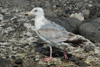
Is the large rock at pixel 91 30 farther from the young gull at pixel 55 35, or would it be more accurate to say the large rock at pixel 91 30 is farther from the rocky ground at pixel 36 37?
the young gull at pixel 55 35

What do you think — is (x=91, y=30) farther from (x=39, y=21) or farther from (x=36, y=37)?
(x=39, y=21)

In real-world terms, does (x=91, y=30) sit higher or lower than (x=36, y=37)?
higher

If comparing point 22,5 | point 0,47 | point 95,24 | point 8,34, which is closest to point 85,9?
point 95,24

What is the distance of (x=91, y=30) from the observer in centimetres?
908

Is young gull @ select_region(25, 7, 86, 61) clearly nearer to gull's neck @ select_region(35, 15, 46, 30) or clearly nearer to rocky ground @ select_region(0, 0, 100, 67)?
gull's neck @ select_region(35, 15, 46, 30)

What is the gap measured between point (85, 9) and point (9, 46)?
5797mm

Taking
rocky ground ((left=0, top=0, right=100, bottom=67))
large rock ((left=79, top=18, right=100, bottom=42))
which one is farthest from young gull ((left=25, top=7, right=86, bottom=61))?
large rock ((left=79, top=18, right=100, bottom=42))

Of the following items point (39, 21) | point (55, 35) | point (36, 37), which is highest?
point (39, 21)

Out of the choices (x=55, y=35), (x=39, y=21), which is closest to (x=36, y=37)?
(x=39, y=21)

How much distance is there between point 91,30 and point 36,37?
2.59 m

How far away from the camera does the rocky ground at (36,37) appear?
7.54 meters

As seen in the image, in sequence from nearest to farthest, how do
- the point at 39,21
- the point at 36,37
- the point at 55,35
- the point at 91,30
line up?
the point at 55,35 → the point at 39,21 → the point at 91,30 → the point at 36,37

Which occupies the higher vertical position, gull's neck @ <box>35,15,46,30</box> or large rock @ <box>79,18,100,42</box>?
gull's neck @ <box>35,15,46,30</box>

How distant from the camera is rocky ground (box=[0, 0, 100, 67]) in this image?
297 inches
